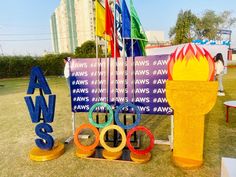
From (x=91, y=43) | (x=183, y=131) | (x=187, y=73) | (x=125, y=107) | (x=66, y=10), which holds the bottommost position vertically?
(x=183, y=131)

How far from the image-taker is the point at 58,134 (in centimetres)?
375

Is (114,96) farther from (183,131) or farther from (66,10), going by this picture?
(66,10)

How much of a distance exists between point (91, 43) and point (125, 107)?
817 inches

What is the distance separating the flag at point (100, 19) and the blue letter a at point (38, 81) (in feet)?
3.33

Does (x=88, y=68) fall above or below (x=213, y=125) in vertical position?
above

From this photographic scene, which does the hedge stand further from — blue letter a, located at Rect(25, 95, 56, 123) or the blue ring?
the blue ring

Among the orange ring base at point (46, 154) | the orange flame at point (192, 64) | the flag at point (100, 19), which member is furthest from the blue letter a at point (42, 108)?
the orange flame at point (192, 64)

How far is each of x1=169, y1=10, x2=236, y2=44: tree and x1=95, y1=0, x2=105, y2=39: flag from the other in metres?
24.5

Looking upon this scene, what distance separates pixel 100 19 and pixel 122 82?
1.01 m

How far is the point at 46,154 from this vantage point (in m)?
2.77

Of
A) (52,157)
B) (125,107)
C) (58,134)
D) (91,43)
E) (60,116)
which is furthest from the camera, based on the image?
(91,43)

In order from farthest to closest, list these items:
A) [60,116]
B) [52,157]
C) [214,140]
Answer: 1. [60,116]
2. [214,140]
3. [52,157]

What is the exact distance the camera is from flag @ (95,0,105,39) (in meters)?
2.83

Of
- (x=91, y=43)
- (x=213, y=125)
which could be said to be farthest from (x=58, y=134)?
(x=91, y=43)
